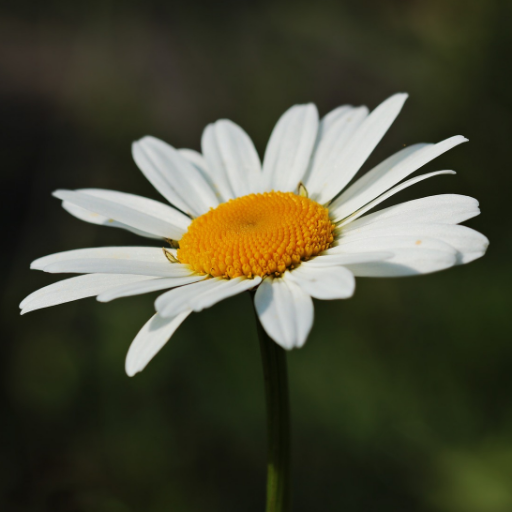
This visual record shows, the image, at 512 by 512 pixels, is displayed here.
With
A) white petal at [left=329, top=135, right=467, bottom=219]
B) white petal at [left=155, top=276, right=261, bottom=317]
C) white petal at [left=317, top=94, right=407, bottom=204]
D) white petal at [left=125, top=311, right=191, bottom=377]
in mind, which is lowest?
white petal at [left=125, top=311, right=191, bottom=377]

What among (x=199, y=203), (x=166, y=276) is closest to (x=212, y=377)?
(x=199, y=203)

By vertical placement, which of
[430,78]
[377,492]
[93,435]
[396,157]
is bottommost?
[377,492]

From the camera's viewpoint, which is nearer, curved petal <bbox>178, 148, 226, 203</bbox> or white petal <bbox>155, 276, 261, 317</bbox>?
white petal <bbox>155, 276, 261, 317</bbox>

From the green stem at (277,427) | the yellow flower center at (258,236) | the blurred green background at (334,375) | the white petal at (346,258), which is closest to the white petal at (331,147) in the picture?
the yellow flower center at (258,236)

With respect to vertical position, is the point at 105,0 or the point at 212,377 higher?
the point at 105,0

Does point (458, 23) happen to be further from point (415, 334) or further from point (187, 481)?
point (187, 481)

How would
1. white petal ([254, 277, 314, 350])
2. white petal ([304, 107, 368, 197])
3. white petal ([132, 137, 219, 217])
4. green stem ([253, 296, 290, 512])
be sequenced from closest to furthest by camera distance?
white petal ([254, 277, 314, 350]), green stem ([253, 296, 290, 512]), white petal ([304, 107, 368, 197]), white petal ([132, 137, 219, 217])

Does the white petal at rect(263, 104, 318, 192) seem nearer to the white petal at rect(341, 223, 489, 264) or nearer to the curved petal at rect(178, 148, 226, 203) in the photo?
the curved petal at rect(178, 148, 226, 203)

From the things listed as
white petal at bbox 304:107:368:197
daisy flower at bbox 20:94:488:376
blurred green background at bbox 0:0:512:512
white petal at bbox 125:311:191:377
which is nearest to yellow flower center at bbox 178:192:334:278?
daisy flower at bbox 20:94:488:376
